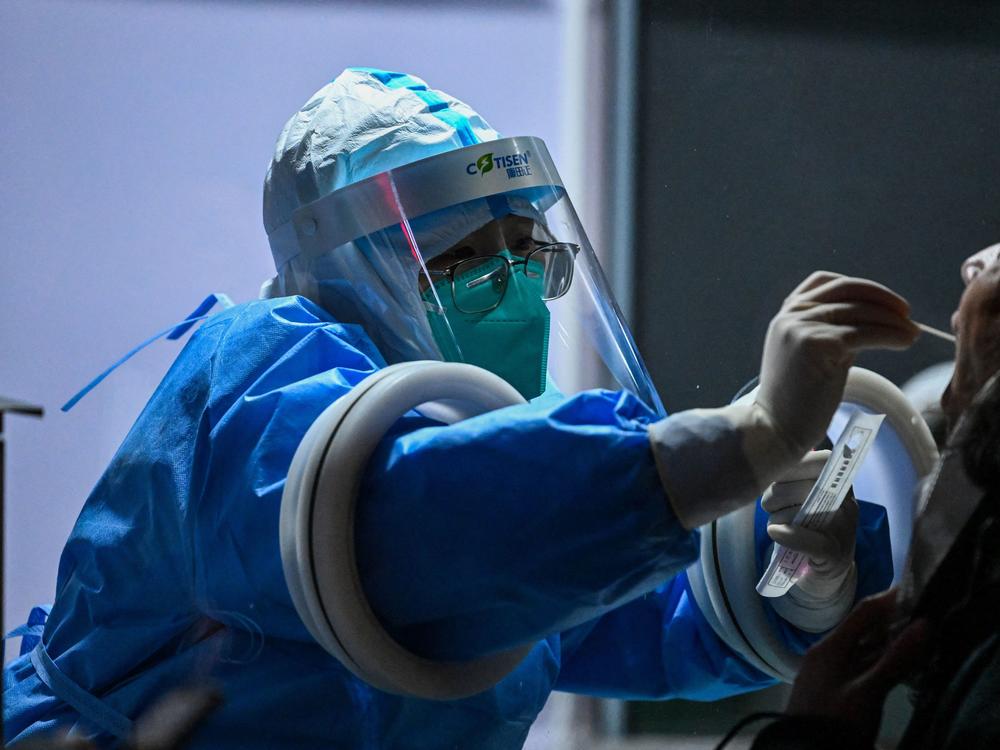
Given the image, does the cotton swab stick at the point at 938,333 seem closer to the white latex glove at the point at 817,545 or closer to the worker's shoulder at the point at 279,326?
the white latex glove at the point at 817,545

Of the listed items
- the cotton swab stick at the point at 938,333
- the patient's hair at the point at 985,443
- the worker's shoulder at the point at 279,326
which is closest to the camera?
the patient's hair at the point at 985,443

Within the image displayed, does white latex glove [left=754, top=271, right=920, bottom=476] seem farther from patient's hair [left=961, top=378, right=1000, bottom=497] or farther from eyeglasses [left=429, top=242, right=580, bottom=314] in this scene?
eyeglasses [left=429, top=242, right=580, bottom=314]

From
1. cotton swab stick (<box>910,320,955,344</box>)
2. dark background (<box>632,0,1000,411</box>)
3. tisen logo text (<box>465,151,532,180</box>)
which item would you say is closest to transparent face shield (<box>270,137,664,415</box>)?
tisen logo text (<box>465,151,532,180</box>)

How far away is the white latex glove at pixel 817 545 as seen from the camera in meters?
0.95

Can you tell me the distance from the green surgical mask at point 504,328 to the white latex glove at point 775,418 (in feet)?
1.12

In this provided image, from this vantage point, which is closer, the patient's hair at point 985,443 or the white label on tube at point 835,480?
the patient's hair at point 985,443

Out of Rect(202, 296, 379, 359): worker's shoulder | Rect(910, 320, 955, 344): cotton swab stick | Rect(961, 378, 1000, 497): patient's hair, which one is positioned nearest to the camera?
Rect(961, 378, 1000, 497): patient's hair

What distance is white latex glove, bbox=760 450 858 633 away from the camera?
3.12 ft

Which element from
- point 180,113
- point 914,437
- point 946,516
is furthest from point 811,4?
point 180,113

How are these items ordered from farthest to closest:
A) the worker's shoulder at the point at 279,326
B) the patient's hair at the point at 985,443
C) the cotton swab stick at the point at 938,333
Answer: the worker's shoulder at the point at 279,326, the cotton swab stick at the point at 938,333, the patient's hair at the point at 985,443

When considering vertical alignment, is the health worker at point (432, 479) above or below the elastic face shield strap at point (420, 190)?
below

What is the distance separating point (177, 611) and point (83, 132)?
1.93ft

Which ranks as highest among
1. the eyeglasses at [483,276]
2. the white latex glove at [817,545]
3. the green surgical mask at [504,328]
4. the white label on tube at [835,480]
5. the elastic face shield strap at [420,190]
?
the elastic face shield strap at [420,190]

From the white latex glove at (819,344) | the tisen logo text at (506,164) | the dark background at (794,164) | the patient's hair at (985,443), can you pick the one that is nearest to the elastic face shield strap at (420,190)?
Answer: the tisen logo text at (506,164)
